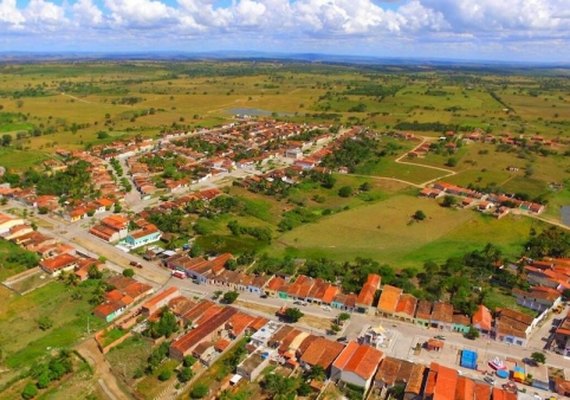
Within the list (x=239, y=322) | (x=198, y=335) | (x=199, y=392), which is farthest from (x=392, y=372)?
(x=198, y=335)

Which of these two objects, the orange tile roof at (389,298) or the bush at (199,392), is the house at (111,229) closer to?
the bush at (199,392)

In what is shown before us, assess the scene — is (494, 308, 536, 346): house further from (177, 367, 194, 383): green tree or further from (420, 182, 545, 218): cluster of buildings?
(420, 182, 545, 218): cluster of buildings

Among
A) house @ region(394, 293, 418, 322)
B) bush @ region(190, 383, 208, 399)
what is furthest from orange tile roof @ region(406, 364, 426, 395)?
bush @ region(190, 383, 208, 399)

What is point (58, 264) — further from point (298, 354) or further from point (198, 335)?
point (298, 354)

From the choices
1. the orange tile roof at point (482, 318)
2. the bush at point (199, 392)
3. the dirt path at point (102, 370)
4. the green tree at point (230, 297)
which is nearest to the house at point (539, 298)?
the orange tile roof at point (482, 318)

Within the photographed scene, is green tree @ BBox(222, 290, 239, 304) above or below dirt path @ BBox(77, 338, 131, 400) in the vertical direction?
above

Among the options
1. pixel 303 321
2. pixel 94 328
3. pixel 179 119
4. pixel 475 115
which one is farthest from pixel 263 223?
pixel 475 115
